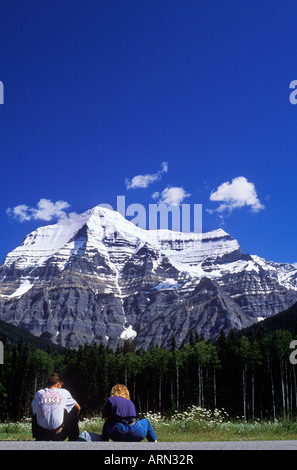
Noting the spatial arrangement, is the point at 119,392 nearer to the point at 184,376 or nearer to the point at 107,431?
the point at 107,431

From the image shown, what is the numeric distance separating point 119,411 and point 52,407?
1.20 m

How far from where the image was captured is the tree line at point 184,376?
2534 inches

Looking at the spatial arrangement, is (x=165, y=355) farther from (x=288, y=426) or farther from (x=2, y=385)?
(x=288, y=426)

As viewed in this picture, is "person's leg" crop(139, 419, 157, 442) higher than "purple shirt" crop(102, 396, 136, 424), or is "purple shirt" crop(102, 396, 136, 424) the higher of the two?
"purple shirt" crop(102, 396, 136, 424)

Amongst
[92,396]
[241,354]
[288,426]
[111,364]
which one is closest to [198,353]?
[241,354]

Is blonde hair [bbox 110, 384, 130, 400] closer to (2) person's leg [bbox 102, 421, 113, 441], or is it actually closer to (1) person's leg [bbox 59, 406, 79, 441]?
(2) person's leg [bbox 102, 421, 113, 441]

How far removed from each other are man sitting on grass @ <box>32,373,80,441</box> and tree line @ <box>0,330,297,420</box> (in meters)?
48.5

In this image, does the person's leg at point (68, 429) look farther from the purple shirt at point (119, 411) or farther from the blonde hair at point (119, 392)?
the blonde hair at point (119, 392)

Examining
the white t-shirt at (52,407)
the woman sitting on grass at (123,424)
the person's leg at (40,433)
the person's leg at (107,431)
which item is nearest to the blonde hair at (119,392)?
the woman sitting on grass at (123,424)

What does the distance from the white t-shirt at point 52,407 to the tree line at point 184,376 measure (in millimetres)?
48585

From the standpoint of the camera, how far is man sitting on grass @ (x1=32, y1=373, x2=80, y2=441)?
27.6 ft

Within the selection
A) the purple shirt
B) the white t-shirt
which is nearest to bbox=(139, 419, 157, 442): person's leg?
the purple shirt
